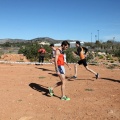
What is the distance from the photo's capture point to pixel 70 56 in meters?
29.7

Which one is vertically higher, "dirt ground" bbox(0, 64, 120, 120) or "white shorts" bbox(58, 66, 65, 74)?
"white shorts" bbox(58, 66, 65, 74)

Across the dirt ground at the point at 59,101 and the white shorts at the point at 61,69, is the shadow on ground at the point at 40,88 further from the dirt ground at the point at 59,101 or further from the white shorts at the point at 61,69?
the white shorts at the point at 61,69

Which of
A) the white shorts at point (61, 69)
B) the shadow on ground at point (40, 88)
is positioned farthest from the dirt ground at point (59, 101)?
the white shorts at point (61, 69)

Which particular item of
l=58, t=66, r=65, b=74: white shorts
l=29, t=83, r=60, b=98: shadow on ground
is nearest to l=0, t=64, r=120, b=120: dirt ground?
l=29, t=83, r=60, b=98: shadow on ground

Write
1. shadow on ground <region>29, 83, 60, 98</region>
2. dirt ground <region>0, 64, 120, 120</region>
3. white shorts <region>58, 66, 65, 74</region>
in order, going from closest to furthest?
dirt ground <region>0, 64, 120, 120</region> < white shorts <region>58, 66, 65, 74</region> < shadow on ground <region>29, 83, 60, 98</region>

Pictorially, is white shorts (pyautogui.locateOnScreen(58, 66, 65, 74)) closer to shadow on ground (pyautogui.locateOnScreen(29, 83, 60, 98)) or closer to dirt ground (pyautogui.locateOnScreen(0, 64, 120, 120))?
dirt ground (pyautogui.locateOnScreen(0, 64, 120, 120))

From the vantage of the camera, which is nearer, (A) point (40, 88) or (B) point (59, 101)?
(B) point (59, 101)

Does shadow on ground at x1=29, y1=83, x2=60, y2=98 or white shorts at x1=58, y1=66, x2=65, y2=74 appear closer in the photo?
white shorts at x1=58, y1=66, x2=65, y2=74

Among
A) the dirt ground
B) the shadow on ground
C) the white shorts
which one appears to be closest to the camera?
the dirt ground

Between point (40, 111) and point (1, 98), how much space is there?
2.03 metres

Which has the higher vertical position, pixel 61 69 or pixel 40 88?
pixel 61 69

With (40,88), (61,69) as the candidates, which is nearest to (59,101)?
(61,69)

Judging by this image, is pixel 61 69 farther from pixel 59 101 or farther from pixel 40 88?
pixel 40 88

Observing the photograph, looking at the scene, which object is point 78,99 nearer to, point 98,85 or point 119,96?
point 119,96
